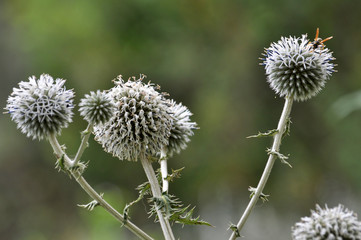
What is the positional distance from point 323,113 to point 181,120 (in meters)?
9.33

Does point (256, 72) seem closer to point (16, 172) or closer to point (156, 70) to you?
point (156, 70)

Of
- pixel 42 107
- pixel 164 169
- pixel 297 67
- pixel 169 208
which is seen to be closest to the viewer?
pixel 169 208

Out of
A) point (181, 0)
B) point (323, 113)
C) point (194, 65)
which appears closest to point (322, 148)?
point (323, 113)

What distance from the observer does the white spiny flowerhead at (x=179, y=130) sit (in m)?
3.78

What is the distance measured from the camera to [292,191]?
1330cm

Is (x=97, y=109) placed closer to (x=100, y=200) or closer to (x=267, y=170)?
(x=100, y=200)

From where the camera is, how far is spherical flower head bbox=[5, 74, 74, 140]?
3166 mm

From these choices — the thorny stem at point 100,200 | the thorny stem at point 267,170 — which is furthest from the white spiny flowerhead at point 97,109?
the thorny stem at point 267,170

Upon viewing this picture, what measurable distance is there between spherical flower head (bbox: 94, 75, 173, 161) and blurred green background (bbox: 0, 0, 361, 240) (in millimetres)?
8655

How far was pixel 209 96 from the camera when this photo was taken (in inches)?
564

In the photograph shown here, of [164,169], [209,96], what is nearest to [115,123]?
[164,169]

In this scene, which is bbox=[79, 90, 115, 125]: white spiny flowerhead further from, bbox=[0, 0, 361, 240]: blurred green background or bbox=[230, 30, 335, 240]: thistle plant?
bbox=[0, 0, 361, 240]: blurred green background

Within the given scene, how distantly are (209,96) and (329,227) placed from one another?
11894 mm

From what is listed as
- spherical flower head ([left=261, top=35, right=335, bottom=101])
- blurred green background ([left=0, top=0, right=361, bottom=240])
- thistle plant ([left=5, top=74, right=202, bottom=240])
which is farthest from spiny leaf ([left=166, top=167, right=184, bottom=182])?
blurred green background ([left=0, top=0, right=361, bottom=240])
